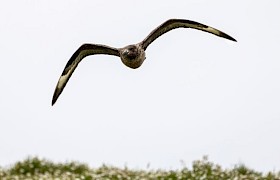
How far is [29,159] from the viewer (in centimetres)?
1923

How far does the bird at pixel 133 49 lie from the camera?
1263 centimetres

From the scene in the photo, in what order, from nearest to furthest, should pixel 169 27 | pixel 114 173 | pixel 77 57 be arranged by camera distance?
1. pixel 169 27
2. pixel 77 57
3. pixel 114 173

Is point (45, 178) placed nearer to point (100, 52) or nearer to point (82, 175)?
point (82, 175)

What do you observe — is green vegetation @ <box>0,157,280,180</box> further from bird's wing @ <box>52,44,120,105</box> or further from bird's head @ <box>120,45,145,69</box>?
bird's head @ <box>120,45,145,69</box>

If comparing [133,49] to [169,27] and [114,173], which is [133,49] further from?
[114,173]

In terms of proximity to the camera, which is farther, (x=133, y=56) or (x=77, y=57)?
(x=77, y=57)

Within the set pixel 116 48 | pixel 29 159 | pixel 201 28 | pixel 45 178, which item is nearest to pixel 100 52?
pixel 116 48

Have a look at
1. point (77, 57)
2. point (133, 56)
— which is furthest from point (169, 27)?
point (77, 57)

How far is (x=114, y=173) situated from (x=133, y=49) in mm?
5553

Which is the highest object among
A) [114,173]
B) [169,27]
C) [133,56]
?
[169,27]

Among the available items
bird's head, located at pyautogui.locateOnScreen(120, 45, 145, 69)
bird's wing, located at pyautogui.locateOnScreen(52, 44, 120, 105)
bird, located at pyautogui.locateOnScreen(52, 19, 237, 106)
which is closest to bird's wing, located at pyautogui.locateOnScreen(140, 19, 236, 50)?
bird, located at pyautogui.locateOnScreen(52, 19, 237, 106)

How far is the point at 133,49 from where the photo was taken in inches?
500

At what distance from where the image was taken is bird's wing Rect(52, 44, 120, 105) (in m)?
13.3

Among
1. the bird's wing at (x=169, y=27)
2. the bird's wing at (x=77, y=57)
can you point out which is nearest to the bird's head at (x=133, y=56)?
the bird's wing at (x=169, y=27)
